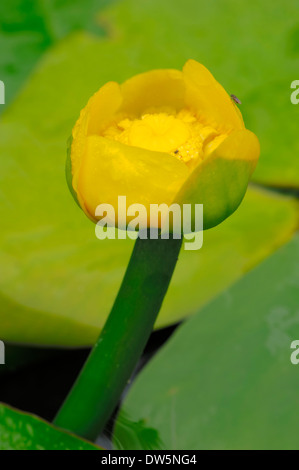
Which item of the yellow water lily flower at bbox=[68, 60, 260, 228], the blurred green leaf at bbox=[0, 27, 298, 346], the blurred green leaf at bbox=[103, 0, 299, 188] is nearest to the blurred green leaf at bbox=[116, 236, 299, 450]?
the blurred green leaf at bbox=[0, 27, 298, 346]

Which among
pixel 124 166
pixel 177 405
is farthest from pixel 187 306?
pixel 124 166

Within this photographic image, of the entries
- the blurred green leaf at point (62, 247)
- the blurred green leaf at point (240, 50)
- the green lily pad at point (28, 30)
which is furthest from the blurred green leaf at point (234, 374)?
the green lily pad at point (28, 30)

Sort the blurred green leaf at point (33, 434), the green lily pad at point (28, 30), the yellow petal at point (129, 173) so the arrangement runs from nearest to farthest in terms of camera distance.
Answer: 1. the yellow petal at point (129, 173)
2. the blurred green leaf at point (33, 434)
3. the green lily pad at point (28, 30)

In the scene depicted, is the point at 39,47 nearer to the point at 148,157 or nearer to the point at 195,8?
the point at 195,8

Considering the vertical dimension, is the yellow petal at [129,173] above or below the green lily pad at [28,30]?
below

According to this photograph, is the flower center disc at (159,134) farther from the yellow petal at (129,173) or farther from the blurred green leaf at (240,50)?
the blurred green leaf at (240,50)

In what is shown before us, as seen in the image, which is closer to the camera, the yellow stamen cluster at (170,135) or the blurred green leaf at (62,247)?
the yellow stamen cluster at (170,135)

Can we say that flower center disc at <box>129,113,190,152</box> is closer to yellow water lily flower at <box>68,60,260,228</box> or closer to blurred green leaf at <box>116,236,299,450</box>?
yellow water lily flower at <box>68,60,260,228</box>

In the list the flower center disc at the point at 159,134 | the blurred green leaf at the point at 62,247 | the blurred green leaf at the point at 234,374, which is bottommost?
the blurred green leaf at the point at 234,374
